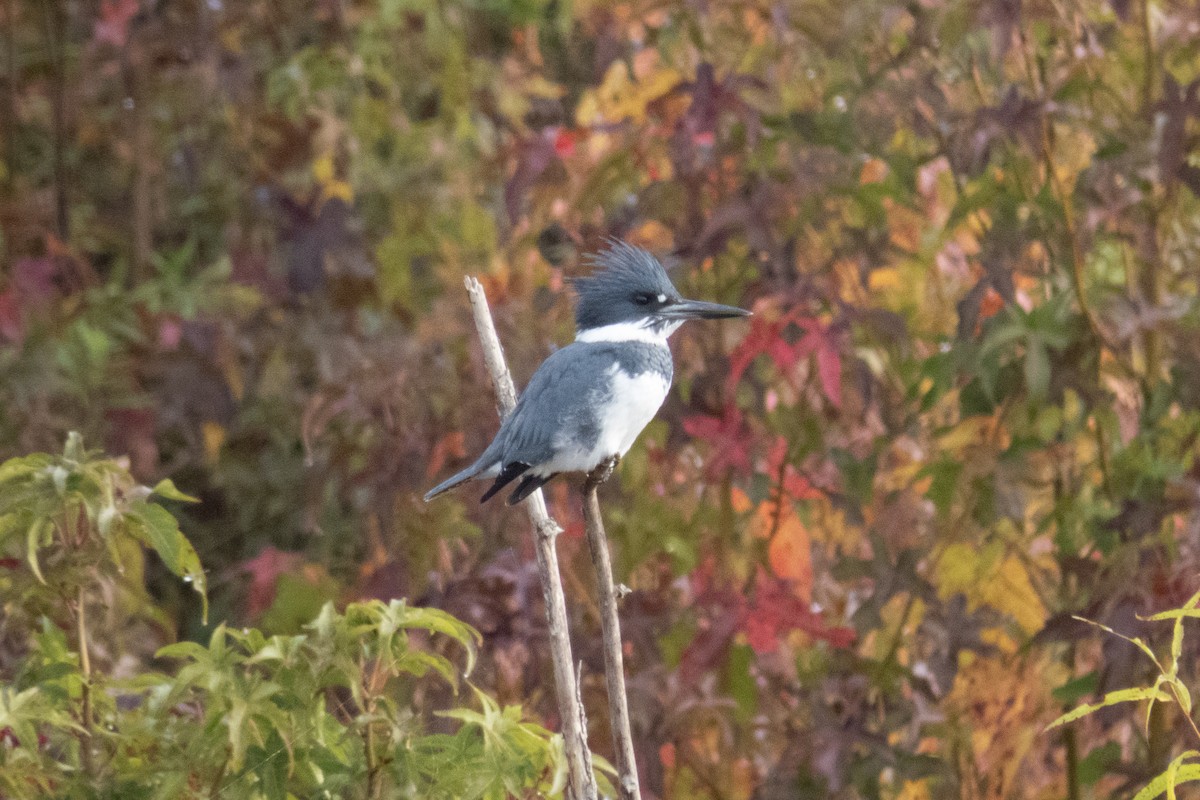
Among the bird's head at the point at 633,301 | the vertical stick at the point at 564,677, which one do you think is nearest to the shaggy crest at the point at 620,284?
the bird's head at the point at 633,301

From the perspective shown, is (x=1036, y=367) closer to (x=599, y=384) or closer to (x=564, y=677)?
(x=599, y=384)

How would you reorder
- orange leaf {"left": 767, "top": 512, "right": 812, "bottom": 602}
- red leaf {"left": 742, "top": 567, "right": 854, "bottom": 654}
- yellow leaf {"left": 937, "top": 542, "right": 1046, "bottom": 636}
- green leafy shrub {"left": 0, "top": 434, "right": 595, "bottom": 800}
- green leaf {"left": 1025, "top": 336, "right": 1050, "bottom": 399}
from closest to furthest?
green leafy shrub {"left": 0, "top": 434, "right": 595, "bottom": 800}, green leaf {"left": 1025, "top": 336, "right": 1050, "bottom": 399}, red leaf {"left": 742, "top": 567, "right": 854, "bottom": 654}, yellow leaf {"left": 937, "top": 542, "right": 1046, "bottom": 636}, orange leaf {"left": 767, "top": 512, "right": 812, "bottom": 602}

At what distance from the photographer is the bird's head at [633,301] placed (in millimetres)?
2428

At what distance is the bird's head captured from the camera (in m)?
2.43

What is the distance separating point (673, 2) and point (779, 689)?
134 cm

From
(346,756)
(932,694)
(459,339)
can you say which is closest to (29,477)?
(346,756)

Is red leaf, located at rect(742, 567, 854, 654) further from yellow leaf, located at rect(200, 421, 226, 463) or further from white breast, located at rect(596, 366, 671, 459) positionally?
yellow leaf, located at rect(200, 421, 226, 463)

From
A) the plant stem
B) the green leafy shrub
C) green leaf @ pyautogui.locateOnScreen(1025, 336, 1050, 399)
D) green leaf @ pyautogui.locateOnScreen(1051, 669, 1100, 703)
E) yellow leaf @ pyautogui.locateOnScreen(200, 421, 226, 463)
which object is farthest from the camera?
yellow leaf @ pyautogui.locateOnScreen(200, 421, 226, 463)

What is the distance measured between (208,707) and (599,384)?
2.40ft

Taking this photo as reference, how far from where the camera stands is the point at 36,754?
1709 millimetres

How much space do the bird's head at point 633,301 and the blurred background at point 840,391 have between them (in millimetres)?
445

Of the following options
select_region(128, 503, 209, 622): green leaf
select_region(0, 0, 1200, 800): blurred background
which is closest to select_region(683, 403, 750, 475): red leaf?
select_region(0, 0, 1200, 800): blurred background

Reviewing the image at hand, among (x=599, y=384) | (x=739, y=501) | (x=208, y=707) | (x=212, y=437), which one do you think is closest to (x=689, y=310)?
(x=599, y=384)

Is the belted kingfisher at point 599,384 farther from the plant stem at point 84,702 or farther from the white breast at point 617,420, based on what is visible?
the plant stem at point 84,702
